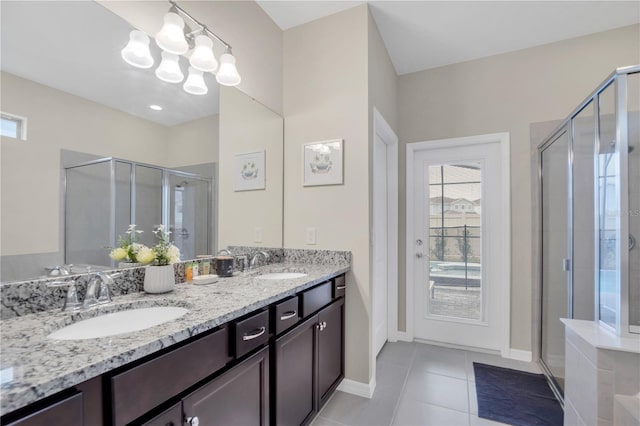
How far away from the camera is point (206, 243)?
175 centimetres

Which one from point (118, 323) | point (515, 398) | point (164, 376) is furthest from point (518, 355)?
point (118, 323)

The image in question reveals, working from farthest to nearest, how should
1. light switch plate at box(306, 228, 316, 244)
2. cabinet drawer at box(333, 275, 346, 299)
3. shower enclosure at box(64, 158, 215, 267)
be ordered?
1. light switch plate at box(306, 228, 316, 244)
2. cabinet drawer at box(333, 275, 346, 299)
3. shower enclosure at box(64, 158, 215, 267)

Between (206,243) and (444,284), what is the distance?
2302 millimetres

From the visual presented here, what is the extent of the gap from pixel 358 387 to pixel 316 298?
0.87 meters

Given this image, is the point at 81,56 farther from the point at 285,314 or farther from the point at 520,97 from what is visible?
the point at 520,97

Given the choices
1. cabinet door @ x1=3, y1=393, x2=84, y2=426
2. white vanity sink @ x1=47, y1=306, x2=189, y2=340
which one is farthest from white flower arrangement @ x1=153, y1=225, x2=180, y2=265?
cabinet door @ x1=3, y1=393, x2=84, y2=426

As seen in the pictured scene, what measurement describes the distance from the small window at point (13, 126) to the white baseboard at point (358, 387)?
86.6 inches

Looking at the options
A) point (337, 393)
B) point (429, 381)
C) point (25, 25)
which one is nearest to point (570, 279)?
point (429, 381)

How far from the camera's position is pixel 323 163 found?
84.7 inches

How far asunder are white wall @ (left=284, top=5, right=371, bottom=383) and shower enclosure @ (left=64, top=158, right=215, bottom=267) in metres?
0.76

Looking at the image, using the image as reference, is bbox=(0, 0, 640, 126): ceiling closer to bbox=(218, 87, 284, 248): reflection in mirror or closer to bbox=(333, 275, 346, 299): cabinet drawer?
bbox=(218, 87, 284, 248): reflection in mirror

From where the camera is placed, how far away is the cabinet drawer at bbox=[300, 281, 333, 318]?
5.08 ft

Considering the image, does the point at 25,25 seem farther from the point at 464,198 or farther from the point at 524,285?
the point at 524,285

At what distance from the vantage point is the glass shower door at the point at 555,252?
6.78ft
